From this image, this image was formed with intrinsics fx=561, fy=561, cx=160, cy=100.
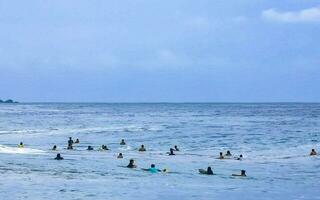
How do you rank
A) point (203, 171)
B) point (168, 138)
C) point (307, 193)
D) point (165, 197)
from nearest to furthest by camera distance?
point (165, 197) < point (307, 193) < point (203, 171) < point (168, 138)

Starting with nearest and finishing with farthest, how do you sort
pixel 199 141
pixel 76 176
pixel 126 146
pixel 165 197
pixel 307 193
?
pixel 165 197 < pixel 307 193 < pixel 76 176 < pixel 126 146 < pixel 199 141

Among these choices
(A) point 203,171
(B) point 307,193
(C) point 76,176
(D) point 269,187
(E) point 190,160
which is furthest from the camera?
(E) point 190,160

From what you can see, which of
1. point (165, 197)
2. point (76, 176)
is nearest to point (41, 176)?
point (76, 176)

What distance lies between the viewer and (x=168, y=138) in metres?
70.8

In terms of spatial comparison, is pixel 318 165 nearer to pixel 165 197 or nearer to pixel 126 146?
pixel 165 197

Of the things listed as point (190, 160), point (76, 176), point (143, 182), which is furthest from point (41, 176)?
point (190, 160)

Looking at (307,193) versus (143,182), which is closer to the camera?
(307,193)

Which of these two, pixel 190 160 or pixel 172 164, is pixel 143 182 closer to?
pixel 172 164

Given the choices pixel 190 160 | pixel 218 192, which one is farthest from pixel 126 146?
pixel 218 192

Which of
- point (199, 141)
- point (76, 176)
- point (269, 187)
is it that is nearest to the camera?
point (269, 187)

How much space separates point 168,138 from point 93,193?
45949 millimetres

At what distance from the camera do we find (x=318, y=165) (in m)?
40.2

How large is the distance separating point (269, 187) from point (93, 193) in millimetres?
9193

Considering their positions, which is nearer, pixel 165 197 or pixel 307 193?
pixel 165 197
